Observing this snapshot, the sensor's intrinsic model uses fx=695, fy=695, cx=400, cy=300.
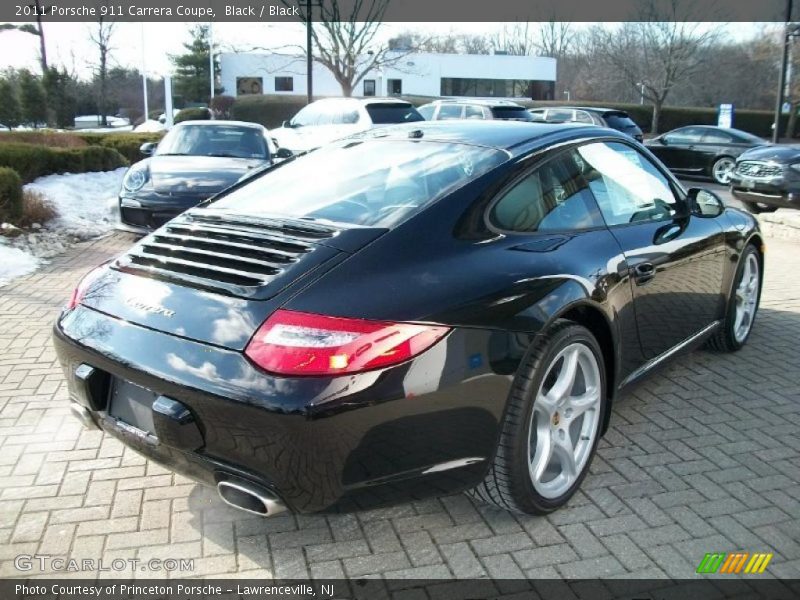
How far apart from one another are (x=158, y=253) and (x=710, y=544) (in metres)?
2.41

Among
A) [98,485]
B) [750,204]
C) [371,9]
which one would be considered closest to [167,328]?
[98,485]

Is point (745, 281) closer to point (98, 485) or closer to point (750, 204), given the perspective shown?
point (98, 485)

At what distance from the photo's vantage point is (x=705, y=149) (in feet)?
54.6

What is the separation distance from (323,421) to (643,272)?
1875mm

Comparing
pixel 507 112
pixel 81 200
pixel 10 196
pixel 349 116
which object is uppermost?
pixel 507 112

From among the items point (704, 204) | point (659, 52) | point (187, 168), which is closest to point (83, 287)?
point (704, 204)

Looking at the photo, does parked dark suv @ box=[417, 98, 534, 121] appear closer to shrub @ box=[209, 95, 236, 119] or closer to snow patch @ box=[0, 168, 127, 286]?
snow patch @ box=[0, 168, 127, 286]

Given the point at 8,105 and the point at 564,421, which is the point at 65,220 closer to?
the point at 564,421

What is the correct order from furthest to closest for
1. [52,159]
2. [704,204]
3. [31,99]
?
[31,99], [52,159], [704,204]

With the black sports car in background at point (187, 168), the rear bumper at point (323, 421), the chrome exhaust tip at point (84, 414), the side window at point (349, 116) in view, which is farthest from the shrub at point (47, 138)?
the rear bumper at point (323, 421)

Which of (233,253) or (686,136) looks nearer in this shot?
(233,253)

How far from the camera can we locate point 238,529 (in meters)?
2.69

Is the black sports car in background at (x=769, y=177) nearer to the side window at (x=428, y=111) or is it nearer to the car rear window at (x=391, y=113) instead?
the car rear window at (x=391, y=113)

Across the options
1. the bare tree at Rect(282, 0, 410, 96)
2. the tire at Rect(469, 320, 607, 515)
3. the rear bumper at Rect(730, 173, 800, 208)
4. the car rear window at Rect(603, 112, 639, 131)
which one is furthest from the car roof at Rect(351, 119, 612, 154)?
the bare tree at Rect(282, 0, 410, 96)
